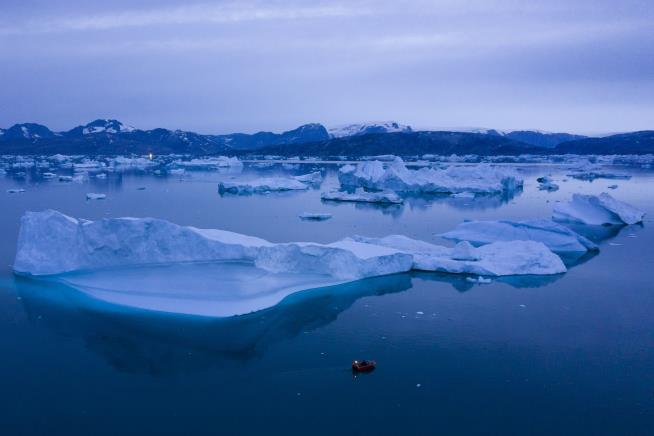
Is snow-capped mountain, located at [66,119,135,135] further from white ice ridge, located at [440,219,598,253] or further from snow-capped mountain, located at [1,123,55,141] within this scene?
white ice ridge, located at [440,219,598,253]

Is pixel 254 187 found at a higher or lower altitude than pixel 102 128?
lower

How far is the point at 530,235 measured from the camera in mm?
11680

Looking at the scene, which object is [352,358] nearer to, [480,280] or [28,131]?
[480,280]

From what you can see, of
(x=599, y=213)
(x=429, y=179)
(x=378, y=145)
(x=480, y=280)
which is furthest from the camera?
(x=378, y=145)

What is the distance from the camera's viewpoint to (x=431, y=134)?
83.9m

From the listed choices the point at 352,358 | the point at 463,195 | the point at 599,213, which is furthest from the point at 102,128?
the point at 352,358

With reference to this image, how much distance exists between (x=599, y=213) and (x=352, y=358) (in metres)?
12.7

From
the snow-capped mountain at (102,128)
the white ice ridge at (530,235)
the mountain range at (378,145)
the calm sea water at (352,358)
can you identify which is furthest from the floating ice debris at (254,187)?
the snow-capped mountain at (102,128)

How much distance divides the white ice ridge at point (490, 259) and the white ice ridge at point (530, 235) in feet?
4.37

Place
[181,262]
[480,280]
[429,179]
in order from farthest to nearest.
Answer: [429,179] < [480,280] < [181,262]

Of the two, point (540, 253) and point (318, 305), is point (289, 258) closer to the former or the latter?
point (318, 305)

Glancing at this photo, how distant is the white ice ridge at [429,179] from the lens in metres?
25.4

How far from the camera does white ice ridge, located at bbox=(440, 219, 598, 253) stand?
11453 millimetres

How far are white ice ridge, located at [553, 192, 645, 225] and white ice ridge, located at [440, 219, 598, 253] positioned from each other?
398 cm
